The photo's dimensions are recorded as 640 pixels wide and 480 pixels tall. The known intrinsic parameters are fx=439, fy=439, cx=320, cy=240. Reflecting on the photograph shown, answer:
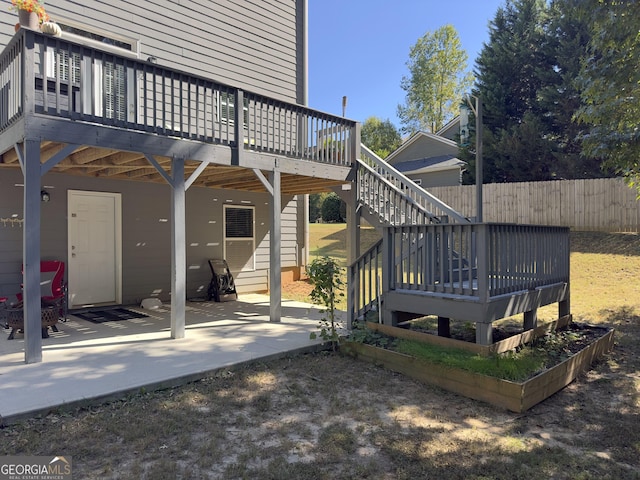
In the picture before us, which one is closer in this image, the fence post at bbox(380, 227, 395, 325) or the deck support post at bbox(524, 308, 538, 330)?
the fence post at bbox(380, 227, 395, 325)

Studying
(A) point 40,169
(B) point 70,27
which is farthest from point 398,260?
(B) point 70,27

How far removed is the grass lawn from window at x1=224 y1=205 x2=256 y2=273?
489cm

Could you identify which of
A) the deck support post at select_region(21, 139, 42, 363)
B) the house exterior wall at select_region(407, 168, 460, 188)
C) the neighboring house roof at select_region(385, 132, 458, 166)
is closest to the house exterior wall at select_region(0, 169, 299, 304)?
the deck support post at select_region(21, 139, 42, 363)

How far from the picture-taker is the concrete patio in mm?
3570

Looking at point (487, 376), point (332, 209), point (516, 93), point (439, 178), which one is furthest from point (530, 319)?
point (332, 209)

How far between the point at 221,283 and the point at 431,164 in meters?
16.5

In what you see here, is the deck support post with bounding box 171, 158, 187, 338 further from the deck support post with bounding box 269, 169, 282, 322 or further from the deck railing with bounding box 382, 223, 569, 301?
the deck railing with bounding box 382, 223, 569, 301

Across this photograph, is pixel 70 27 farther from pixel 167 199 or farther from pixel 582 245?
pixel 582 245

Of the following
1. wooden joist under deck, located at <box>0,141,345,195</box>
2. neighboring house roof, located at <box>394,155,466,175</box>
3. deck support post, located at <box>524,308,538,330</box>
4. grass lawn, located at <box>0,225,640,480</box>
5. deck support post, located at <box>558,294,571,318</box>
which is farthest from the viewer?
neighboring house roof, located at <box>394,155,466,175</box>

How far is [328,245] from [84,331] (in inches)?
523

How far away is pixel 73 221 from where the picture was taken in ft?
23.3

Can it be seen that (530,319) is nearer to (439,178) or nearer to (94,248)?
(94,248)

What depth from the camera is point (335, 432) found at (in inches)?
127

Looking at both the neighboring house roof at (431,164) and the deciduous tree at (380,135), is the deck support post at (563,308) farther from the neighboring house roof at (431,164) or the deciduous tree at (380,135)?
the deciduous tree at (380,135)
